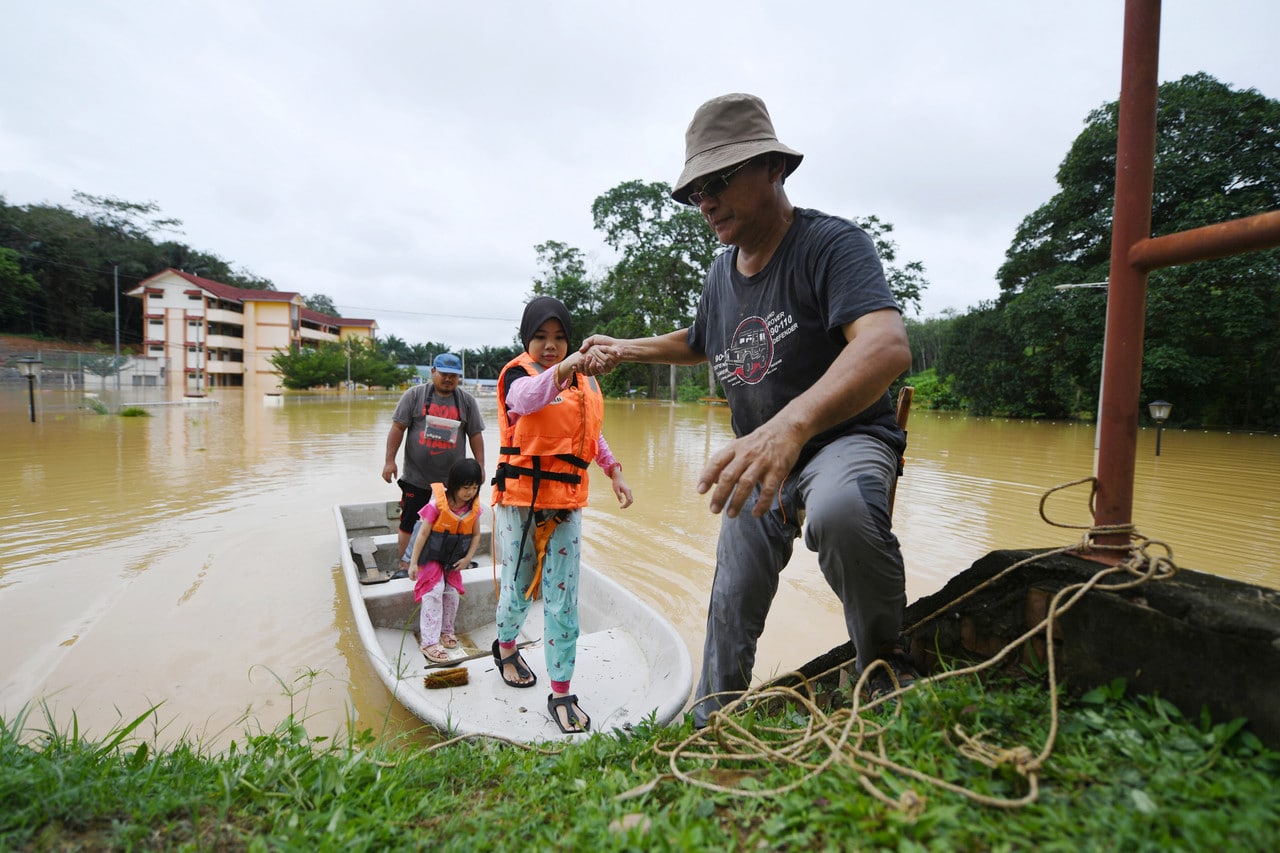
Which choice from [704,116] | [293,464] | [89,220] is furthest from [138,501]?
[89,220]

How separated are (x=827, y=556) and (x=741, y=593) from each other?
51cm

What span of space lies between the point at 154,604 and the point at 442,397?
2.96 metres

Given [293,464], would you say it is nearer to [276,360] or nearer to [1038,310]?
[1038,310]

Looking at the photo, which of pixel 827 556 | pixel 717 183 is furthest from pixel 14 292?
pixel 827 556

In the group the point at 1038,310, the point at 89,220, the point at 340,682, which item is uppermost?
the point at 89,220

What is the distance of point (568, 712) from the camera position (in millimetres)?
3225

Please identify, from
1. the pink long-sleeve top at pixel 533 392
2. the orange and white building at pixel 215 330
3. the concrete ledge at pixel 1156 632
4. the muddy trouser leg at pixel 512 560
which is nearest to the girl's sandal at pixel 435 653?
the muddy trouser leg at pixel 512 560

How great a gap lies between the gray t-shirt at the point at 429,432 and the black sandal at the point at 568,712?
8.89ft

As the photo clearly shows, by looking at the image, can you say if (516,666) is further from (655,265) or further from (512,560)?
(655,265)

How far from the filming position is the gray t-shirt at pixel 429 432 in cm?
546

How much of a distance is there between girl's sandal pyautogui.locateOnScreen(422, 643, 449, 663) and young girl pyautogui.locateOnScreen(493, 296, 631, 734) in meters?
1.05

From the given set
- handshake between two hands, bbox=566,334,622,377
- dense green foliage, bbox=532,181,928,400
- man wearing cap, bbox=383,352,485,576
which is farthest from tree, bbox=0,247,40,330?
handshake between two hands, bbox=566,334,622,377

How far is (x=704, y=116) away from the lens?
7.02 feet

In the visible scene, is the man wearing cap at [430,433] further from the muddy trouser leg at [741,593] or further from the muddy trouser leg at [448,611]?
the muddy trouser leg at [741,593]
